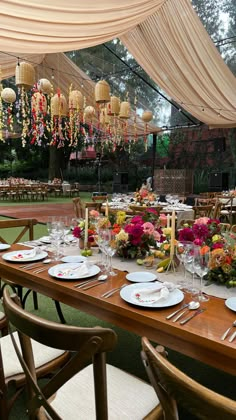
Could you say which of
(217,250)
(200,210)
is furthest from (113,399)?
(200,210)

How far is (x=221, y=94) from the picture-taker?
629 centimetres

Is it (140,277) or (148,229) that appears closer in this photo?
(140,277)

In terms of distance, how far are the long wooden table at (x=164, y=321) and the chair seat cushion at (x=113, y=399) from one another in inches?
8.6

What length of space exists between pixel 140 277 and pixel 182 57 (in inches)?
179

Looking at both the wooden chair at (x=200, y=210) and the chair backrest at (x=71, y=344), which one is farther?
the wooden chair at (x=200, y=210)

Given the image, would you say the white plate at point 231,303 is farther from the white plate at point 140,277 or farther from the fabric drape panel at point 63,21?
the fabric drape panel at point 63,21

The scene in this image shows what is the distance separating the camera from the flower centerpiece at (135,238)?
1980mm

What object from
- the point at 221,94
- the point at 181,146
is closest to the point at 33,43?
the point at 221,94

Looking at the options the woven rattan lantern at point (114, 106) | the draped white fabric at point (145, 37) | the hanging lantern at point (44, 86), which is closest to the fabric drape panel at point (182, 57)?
the draped white fabric at point (145, 37)

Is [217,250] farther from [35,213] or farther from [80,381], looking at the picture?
[35,213]

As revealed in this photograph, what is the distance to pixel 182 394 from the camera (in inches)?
25.3

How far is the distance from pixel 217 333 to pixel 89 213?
137cm

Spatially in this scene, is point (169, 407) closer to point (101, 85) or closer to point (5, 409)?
point (5, 409)

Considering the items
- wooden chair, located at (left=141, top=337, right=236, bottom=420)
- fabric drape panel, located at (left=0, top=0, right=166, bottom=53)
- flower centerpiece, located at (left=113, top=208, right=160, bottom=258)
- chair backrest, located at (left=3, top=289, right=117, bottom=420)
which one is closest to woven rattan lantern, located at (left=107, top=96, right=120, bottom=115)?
fabric drape panel, located at (left=0, top=0, right=166, bottom=53)
